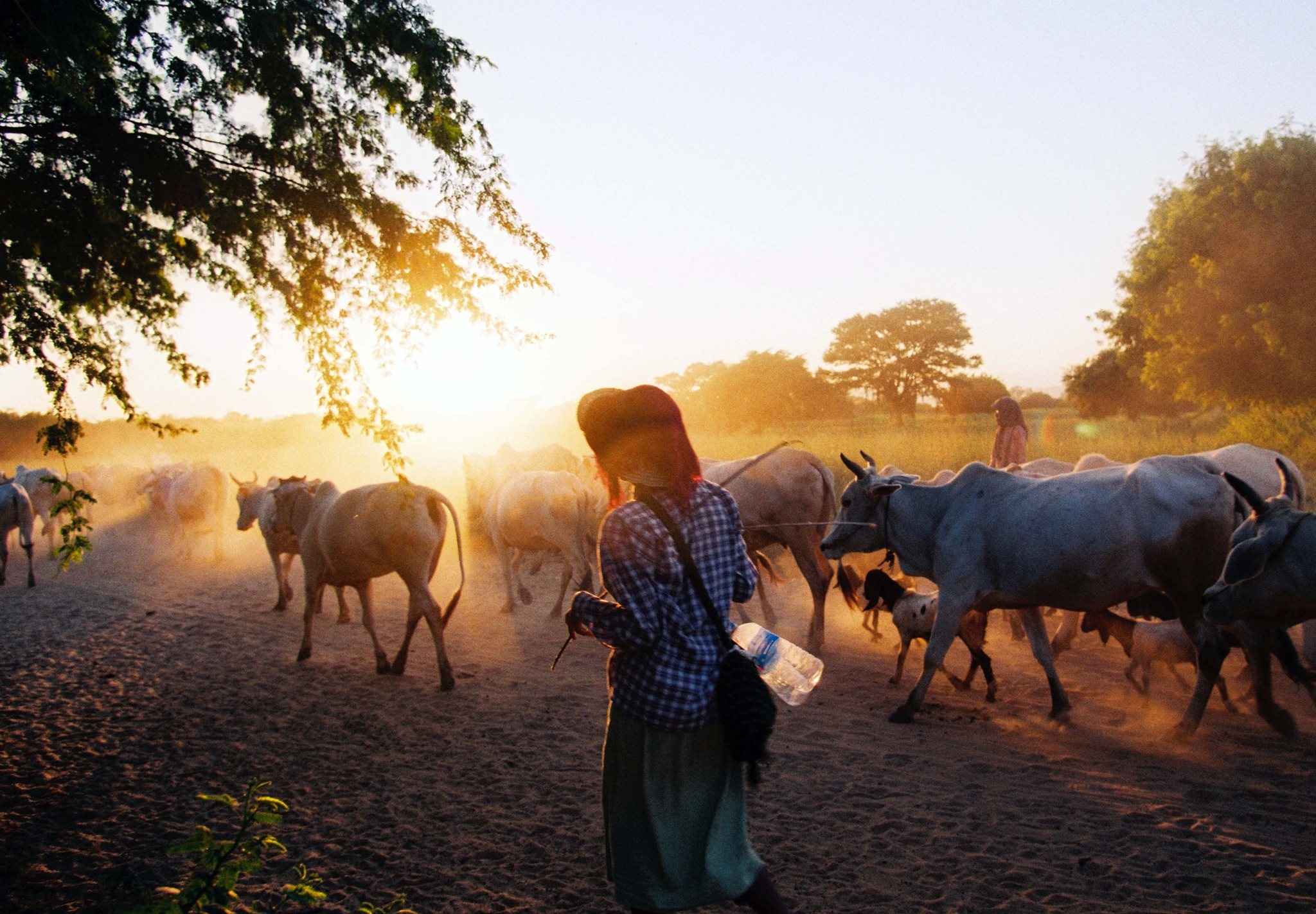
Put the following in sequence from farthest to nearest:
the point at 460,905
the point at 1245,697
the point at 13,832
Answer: the point at 1245,697
the point at 13,832
the point at 460,905

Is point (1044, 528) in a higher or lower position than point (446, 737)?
higher

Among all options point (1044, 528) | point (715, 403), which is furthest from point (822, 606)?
point (715, 403)

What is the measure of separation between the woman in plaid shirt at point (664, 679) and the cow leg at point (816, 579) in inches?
248

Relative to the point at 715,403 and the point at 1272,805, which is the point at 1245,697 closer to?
the point at 1272,805

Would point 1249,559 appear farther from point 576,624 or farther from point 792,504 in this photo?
point 792,504

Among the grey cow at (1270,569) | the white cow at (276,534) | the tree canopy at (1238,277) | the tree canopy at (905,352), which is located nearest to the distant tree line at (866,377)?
the tree canopy at (905,352)

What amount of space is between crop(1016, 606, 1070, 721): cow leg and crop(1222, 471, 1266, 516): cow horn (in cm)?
206

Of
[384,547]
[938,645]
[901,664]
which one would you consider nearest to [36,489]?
[384,547]

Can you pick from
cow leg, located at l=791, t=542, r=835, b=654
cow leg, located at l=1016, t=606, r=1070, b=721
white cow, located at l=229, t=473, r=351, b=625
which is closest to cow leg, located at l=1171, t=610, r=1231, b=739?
cow leg, located at l=1016, t=606, r=1070, b=721

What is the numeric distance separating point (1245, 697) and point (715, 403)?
37033 millimetres

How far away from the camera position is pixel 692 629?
2.76 m

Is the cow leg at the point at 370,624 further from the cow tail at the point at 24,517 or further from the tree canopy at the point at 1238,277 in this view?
the tree canopy at the point at 1238,277

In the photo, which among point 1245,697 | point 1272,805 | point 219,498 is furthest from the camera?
point 219,498

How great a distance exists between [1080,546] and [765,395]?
3675 centimetres
